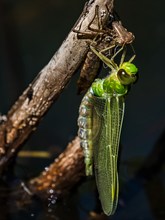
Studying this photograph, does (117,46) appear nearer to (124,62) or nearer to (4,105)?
(124,62)

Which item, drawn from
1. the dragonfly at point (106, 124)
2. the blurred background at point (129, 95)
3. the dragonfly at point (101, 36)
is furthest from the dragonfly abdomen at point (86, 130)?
the blurred background at point (129, 95)

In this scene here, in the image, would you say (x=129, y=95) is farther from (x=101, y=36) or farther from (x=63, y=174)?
(x=101, y=36)

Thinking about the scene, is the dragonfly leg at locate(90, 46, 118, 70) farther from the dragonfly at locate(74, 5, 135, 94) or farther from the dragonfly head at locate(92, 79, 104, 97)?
the dragonfly head at locate(92, 79, 104, 97)

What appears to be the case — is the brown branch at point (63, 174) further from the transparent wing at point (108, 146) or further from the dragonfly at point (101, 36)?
the dragonfly at point (101, 36)

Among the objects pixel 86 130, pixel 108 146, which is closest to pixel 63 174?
pixel 86 130

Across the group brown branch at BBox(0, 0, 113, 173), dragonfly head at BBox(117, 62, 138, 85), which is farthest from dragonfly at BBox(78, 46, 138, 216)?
brown branch at BBox(0, 0, 113, 173)

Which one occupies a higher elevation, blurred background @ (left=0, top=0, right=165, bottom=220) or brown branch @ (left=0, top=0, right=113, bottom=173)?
brown branch @ (left=0, top=0, right=113, bottom=173)
